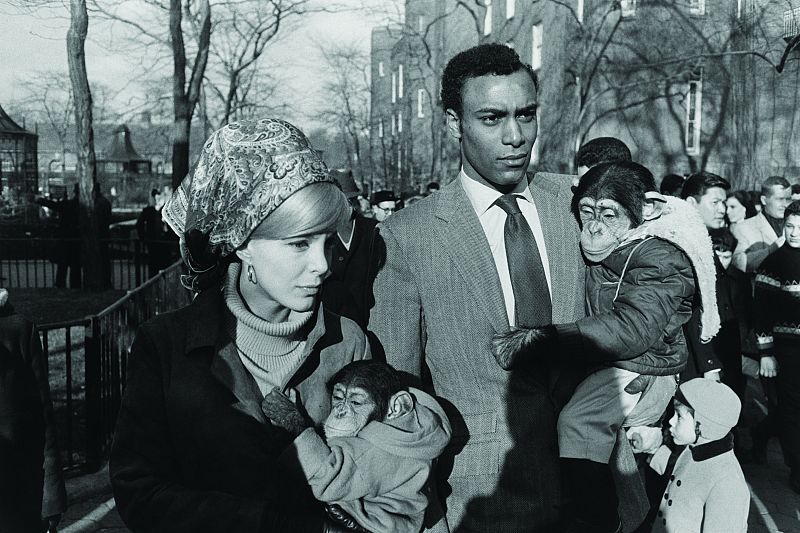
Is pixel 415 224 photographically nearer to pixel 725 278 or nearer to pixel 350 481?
pixel 350 481

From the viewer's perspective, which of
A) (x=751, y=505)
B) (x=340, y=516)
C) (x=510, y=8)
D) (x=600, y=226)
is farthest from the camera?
(x=510, y=8)

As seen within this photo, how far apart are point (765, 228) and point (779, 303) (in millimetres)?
2473

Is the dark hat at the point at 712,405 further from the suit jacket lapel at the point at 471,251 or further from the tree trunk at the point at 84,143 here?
the tree trunk at the point at 84,143

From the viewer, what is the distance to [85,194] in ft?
52.1

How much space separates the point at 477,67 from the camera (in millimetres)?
2822

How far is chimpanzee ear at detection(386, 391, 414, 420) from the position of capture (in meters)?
2.34

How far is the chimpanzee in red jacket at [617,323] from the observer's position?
281 cm

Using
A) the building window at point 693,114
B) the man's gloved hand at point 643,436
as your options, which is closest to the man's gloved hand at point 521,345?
the man's gloved hand at point 643,436

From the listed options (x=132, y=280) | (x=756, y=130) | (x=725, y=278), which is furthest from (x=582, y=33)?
(x=725, y=278)

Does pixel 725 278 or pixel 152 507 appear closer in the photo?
pixel 152 507

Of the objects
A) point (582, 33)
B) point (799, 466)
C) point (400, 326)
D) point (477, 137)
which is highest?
point (582, 33)

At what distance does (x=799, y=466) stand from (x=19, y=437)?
580cm

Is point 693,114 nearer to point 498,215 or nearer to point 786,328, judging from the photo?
point 786,328

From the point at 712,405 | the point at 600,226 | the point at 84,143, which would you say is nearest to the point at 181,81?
the point at 84,143
